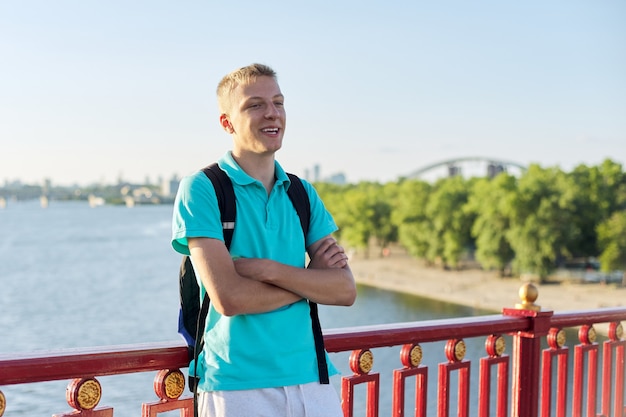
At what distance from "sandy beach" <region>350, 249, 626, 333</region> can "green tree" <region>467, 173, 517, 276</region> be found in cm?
182

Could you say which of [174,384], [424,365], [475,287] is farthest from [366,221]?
[174,384]

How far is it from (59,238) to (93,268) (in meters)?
42.4

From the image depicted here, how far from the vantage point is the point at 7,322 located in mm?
42844

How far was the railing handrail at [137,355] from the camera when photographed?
2.29m

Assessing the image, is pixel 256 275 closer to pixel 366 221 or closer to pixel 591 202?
pixel 591 202

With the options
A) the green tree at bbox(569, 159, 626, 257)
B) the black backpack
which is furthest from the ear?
the green tree at bbox(569, 159, 626, 257)

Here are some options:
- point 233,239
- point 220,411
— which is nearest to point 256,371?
point 220,411

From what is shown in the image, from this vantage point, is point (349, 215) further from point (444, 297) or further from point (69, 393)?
point (69, 393)

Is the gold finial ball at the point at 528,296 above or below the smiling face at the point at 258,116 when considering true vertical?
below

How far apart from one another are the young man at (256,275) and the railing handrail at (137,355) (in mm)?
264

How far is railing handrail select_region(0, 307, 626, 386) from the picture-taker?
229 centimetres

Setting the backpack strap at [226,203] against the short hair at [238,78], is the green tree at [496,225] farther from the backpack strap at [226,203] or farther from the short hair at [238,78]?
the backpack strap at [226,203]

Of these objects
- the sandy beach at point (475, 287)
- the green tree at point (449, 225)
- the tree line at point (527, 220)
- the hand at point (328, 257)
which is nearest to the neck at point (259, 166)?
the hand at point (328, 257)

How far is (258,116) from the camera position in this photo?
240 cm
